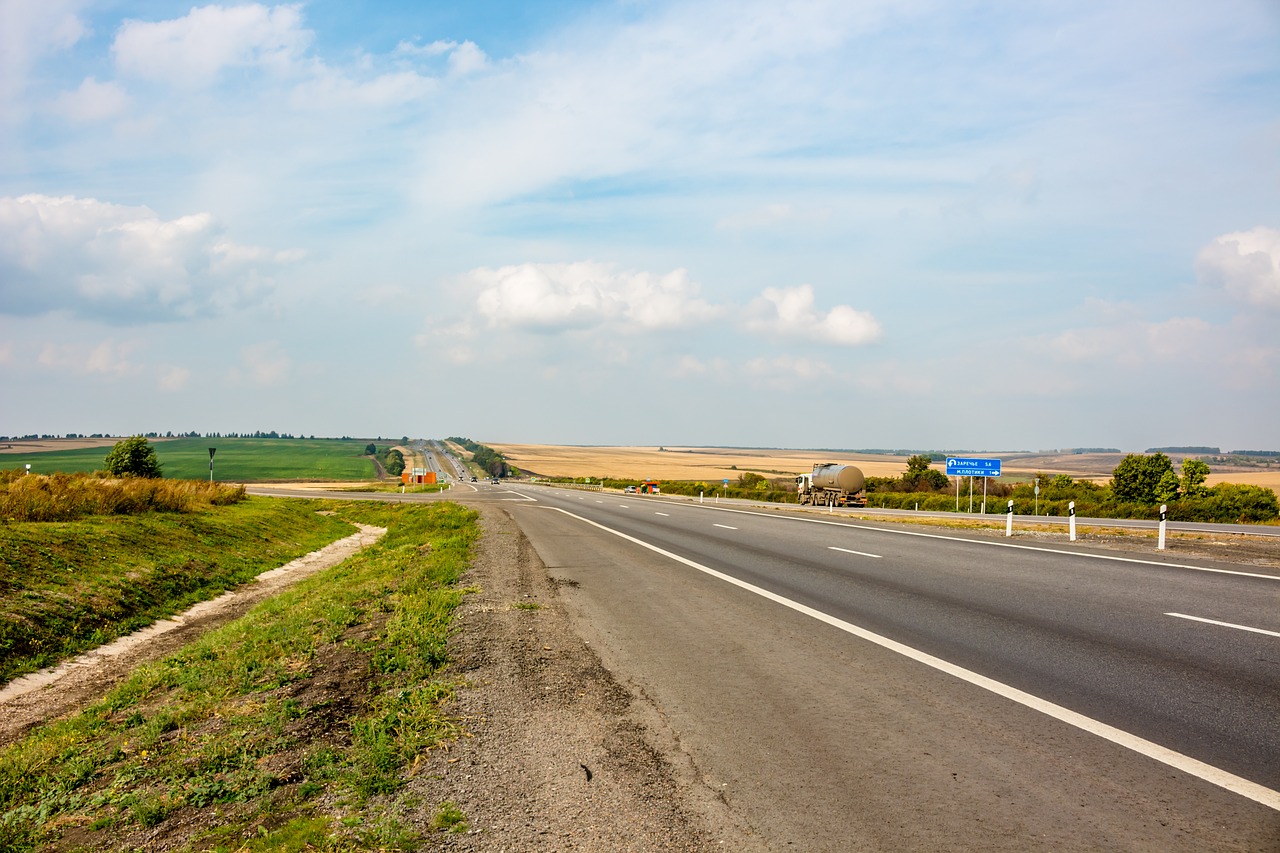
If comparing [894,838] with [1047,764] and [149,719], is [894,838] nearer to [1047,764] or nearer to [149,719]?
[1047,764]

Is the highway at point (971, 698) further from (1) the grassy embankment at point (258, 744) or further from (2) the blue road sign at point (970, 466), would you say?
(2) the blue road sign at point (970, 466)

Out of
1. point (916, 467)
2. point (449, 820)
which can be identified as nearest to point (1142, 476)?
point (916, 467)

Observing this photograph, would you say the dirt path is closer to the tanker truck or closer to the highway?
the highway

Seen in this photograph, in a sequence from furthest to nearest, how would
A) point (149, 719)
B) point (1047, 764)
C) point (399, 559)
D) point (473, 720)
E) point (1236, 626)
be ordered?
1. point (399, 559)
2. point (1236, 626)
3. point (149, 719)
4. point (473, 720)
5. point (1047, 764)

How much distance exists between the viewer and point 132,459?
45.8 m

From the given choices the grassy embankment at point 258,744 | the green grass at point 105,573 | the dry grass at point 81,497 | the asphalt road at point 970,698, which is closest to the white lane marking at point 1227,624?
the asphalt road at point 970,698

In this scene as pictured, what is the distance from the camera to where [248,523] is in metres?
28.8

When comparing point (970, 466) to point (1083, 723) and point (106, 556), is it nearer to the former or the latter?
point (1083, 723)

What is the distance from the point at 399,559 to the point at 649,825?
15.3 meters

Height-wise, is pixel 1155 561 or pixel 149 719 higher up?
pixel 1155 561

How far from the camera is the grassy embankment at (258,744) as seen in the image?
4434 millimetres

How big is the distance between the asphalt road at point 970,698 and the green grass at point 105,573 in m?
9.12

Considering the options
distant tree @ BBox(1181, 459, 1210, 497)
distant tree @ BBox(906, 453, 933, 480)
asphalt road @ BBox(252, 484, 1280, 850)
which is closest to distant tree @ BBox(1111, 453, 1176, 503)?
distant tree @ BBox(1181, 459, 1210, 497)

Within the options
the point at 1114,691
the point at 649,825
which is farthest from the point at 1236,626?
the point at 649,825
